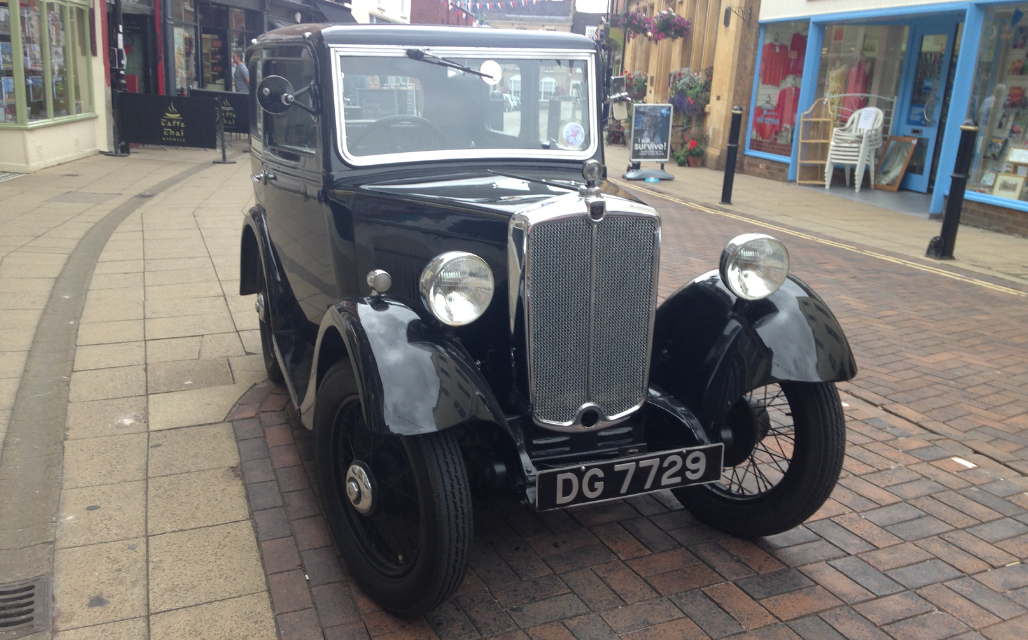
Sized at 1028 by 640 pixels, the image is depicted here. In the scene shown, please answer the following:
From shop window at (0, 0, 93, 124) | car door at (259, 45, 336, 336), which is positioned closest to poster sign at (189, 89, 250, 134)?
shop window at (0, 0, 93, 124)

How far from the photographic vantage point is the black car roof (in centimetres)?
354

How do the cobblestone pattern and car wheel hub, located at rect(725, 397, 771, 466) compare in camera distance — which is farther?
A: car wheel hub, located at rect(725, 397, 771, 466)

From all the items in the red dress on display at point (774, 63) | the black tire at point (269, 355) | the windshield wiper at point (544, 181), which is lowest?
the black tire at point (269, 355)

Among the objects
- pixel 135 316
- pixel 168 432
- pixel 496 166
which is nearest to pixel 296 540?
pixel 168 432

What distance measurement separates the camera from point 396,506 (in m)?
2.84

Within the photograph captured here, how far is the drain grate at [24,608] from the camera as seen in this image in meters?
2.66

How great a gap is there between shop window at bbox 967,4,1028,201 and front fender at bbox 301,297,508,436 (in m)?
10.1

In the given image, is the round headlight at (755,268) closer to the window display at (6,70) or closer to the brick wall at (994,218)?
the brick wall at (994,218)

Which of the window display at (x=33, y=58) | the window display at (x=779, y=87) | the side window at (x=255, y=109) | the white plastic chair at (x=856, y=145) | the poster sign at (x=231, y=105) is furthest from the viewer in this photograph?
the poster sign at (x=231, y=105)

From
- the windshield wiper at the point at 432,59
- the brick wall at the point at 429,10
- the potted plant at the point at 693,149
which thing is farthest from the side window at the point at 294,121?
the brick wall at the point at 429,10

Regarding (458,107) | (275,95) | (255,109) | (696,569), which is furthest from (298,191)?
(696,569)

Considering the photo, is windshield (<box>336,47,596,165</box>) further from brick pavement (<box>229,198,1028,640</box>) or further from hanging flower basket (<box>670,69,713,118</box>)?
hanging flower basket (<box>670,69,713,118</box>)

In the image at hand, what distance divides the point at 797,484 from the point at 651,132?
12.2 metres

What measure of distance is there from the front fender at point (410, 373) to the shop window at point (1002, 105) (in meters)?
10.1
